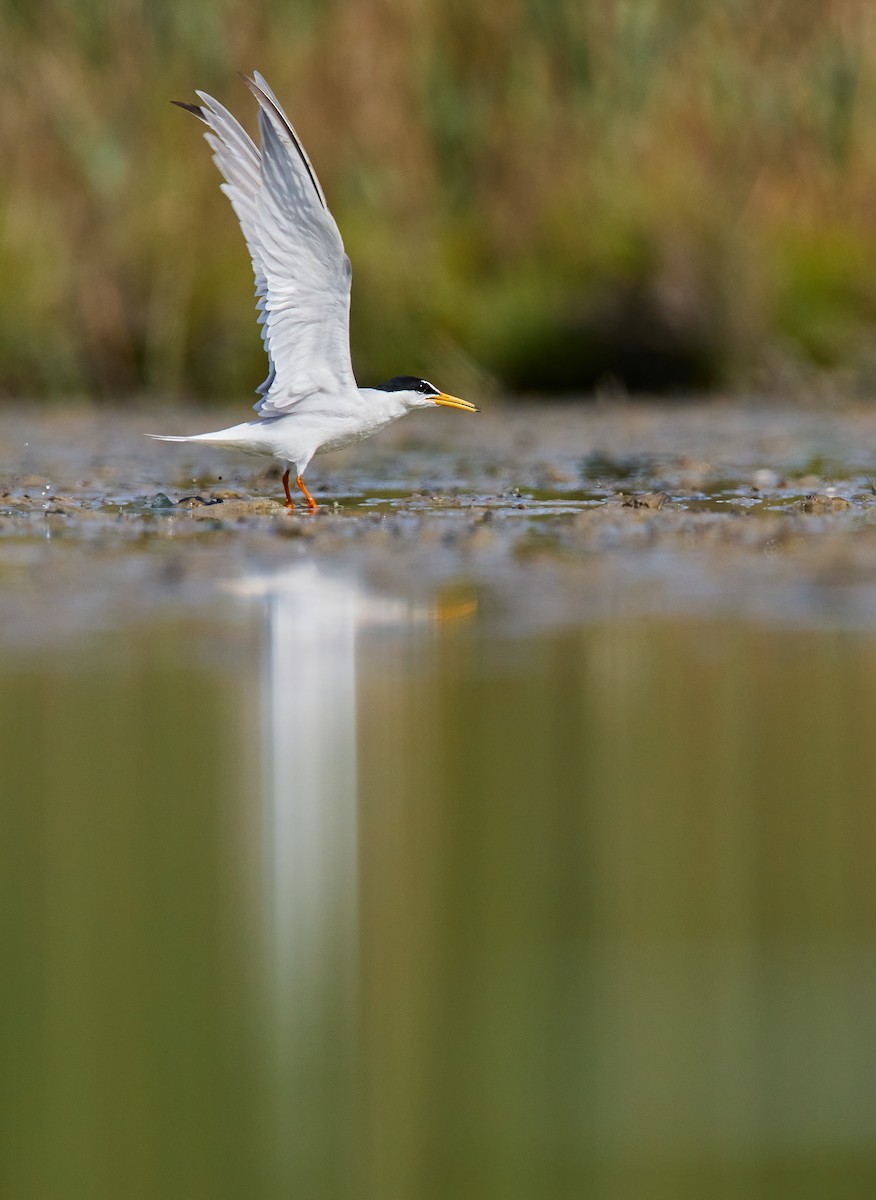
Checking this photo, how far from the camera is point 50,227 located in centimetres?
1422

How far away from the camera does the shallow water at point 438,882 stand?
2678 mm

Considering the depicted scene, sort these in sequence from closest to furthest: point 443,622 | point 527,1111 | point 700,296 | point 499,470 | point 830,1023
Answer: point 527,1111
point 830,1023
point 443,622
point 499,470
point 700,296

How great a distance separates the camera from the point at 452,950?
317 cm

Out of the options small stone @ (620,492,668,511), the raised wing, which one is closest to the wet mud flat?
small stone @ (620,492,668,511)

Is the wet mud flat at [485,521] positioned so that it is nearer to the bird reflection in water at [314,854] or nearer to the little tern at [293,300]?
the little tern at [293,300]

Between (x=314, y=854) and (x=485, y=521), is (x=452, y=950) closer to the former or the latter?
(x=314, y=854)

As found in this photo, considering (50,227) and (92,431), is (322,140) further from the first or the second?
(92,431)

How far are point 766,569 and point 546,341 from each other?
802cm

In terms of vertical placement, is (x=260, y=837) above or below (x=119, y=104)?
below

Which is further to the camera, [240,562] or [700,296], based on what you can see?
[700,296]

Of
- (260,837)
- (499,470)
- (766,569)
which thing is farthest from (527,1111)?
(499,470)

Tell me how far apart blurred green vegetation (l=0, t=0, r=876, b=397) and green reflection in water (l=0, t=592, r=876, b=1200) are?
9667 millimetres

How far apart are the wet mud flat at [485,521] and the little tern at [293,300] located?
0.34m

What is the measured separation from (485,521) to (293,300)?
1.09 meters
